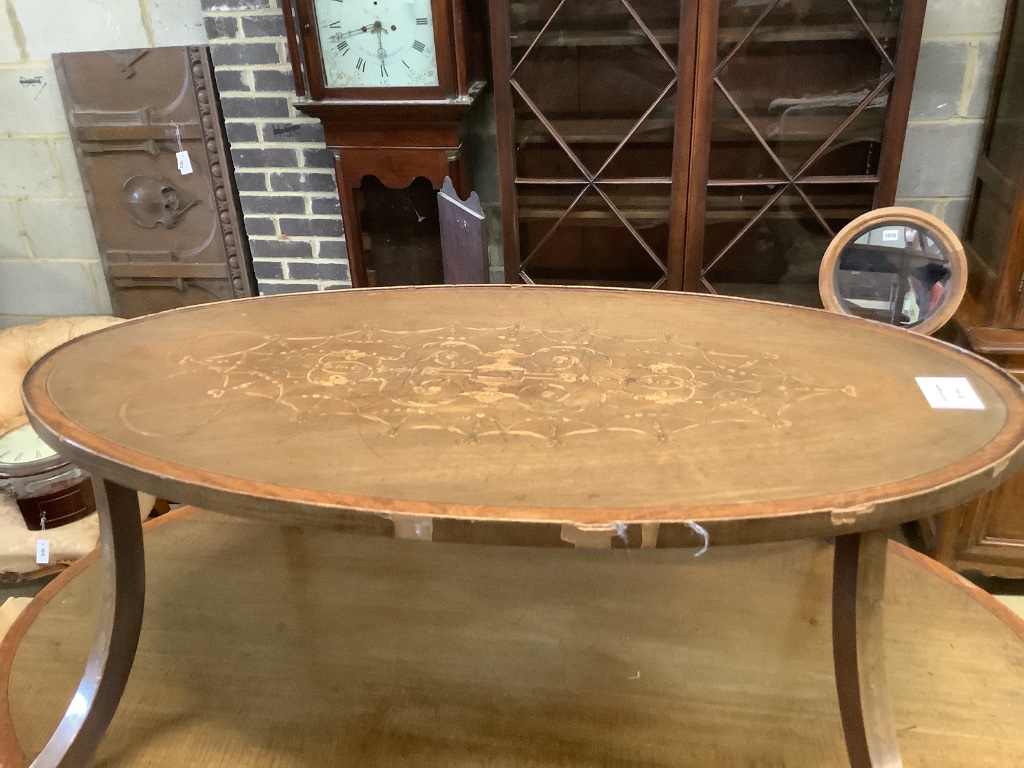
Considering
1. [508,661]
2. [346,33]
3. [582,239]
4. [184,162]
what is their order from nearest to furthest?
[508,661] < [346,33] < [582,239] < [184,162]

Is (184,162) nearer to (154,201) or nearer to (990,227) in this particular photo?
(154,201)

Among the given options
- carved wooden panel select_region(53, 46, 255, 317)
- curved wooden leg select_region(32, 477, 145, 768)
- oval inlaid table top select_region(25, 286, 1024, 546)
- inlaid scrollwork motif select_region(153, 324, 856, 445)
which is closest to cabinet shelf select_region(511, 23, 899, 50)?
oval inlaid table top select_region(25, 286, 1024, 546)

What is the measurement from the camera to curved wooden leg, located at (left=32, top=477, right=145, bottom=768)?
3.70 feet

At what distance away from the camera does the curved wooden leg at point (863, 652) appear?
951 millimetres

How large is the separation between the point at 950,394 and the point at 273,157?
1840mm

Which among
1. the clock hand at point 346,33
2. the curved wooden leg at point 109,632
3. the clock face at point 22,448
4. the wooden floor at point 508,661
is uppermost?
the clock hand at point 346,33

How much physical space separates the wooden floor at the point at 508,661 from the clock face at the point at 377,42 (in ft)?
3.67

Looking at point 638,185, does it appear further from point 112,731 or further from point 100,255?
point 100,255

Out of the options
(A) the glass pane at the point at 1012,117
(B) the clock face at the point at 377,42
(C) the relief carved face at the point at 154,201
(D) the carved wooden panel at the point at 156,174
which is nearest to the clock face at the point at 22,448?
(D) the carved wooden panel at the point at 156,174

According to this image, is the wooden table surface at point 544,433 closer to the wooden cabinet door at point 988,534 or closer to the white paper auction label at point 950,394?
the white paper auction label at point 950,394

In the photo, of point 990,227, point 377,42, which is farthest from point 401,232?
point 990,227

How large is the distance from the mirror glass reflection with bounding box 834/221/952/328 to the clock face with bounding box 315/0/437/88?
3.44 ft

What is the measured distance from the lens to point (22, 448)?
212 centimetres

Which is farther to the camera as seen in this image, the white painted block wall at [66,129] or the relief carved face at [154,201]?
the relief carved face at [154,201]
